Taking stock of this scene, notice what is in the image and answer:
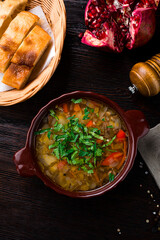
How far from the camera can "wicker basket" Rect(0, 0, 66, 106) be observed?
215cm

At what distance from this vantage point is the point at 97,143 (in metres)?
2.11

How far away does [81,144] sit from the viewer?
2111 millimetres

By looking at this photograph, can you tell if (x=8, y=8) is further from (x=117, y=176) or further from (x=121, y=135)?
(x=117, y=176)

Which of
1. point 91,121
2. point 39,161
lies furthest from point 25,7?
point 39,161

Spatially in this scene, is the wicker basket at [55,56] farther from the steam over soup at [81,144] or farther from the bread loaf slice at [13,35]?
the steam over soup at [81,144]

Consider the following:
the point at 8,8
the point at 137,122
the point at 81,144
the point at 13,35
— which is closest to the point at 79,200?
the point at 81,144

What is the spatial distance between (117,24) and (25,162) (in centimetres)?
141

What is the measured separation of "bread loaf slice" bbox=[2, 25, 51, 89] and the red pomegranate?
37cm

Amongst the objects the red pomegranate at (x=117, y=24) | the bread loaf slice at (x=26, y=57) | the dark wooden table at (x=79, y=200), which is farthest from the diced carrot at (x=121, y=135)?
the bread loaf slice at (x=26, y=57)

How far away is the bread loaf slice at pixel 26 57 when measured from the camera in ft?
7.48

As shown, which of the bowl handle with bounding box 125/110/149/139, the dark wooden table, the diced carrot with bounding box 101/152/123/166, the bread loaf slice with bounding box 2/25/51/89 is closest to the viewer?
the bowl handle with bounding box 125/110/149/139

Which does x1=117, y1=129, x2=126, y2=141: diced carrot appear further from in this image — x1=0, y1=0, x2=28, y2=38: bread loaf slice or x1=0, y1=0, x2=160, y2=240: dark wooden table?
x1=0, y1=0, x2=28, y2=38: bread loaf slice

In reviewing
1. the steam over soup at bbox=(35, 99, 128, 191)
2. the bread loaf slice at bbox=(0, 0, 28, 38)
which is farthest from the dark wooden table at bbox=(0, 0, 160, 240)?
the bread loaf slice at bbox=(0, 0, 28, 38)

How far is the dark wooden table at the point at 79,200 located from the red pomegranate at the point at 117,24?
173 millimetres
